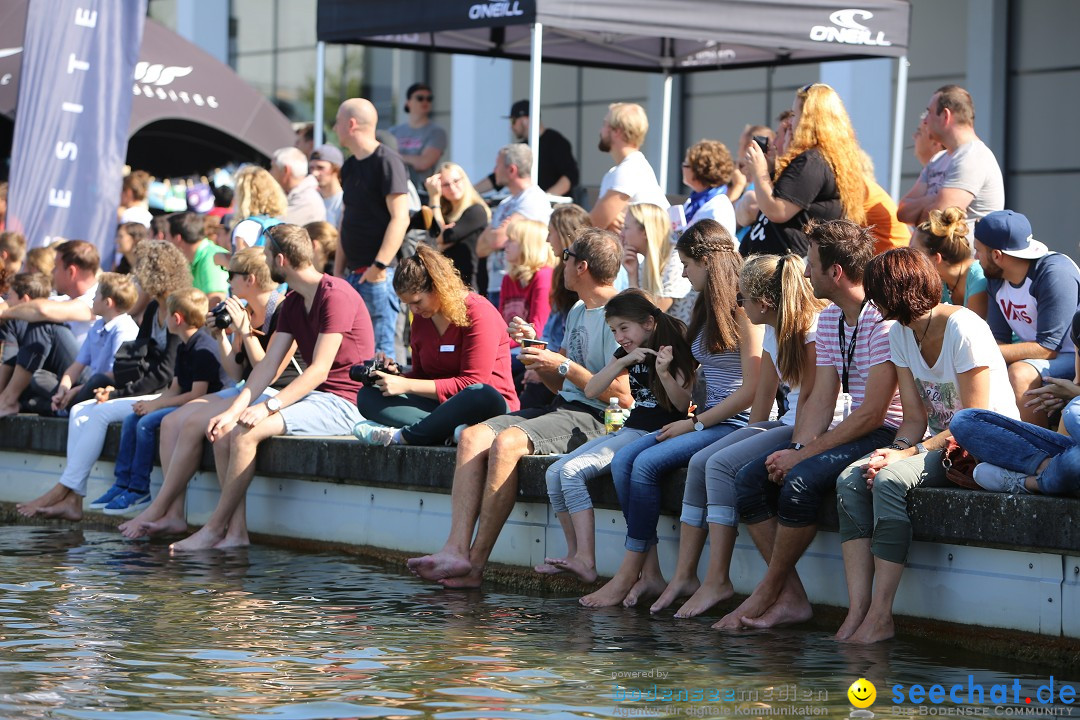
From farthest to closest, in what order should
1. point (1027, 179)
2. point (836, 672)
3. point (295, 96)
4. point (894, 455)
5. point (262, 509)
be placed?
point (295, 96), point (1027, 179), point (262, 509), point (894, 455), point (836, 672)

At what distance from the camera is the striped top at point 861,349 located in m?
6.18

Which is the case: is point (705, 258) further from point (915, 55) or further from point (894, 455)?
point (915, 55)

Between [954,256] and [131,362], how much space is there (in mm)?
4925

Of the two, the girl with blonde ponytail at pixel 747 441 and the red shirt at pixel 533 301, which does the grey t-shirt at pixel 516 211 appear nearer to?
the red shirt at pixel 533 301

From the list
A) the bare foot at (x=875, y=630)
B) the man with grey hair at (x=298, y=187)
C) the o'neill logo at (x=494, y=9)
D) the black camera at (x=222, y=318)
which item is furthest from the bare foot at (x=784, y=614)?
the man with grey hair at (x=298, y=187)

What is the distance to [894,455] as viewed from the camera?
5953mm

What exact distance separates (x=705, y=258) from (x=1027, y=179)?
26.7 ft

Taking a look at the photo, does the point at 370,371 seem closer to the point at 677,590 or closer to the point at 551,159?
the point at 677,590

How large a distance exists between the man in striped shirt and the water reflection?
20cm

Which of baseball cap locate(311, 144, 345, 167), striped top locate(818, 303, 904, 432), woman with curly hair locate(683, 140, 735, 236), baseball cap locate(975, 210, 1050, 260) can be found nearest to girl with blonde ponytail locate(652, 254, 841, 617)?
striped top locate(818, 303, 904, 432)

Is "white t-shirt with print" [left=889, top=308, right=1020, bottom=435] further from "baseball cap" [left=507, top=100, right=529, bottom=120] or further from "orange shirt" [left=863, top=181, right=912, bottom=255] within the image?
"baseball cap" [left=507, top=100, right=529, bottom=120]

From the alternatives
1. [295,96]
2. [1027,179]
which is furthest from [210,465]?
[295,96]

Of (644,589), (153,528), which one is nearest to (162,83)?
(153,528)

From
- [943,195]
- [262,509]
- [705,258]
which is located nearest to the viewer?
[705,258]
